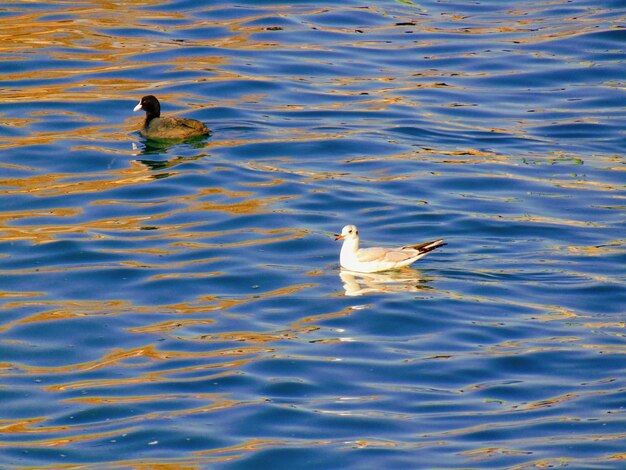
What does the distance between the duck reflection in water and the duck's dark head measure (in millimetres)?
5760

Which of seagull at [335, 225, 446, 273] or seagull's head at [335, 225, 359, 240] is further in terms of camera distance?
seagull's head at [335, 225, 359, 240]

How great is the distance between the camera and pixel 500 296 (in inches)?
548

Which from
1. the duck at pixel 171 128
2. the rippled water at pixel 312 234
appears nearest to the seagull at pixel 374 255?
the rippled water at pixel 312 234

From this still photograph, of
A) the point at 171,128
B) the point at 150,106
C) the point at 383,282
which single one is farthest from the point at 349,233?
the point at 150,106

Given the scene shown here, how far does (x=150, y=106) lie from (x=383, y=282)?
249 inches

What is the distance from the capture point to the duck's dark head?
63.9ft

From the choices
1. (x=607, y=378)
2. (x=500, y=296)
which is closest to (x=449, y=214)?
(x=500, y=296)

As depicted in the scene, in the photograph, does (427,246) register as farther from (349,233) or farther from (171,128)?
(171,128)

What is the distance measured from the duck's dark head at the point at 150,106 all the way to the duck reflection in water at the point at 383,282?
5.76 meters

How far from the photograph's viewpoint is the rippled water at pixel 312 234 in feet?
35.5

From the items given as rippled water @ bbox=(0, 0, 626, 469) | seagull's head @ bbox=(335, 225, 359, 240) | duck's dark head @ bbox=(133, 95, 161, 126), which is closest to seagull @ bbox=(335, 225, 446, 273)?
seagull's head @ bbox=(335, 225, 359, 240)

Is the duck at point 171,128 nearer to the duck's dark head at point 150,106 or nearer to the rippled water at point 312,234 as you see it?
the duck's dark head at point 150,106

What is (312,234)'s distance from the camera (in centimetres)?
1594

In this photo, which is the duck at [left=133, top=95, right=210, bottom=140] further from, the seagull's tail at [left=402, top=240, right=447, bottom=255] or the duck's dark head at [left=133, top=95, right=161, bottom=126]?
the seagull's tail at [left=402, top=240, right=447, bottom=255]
